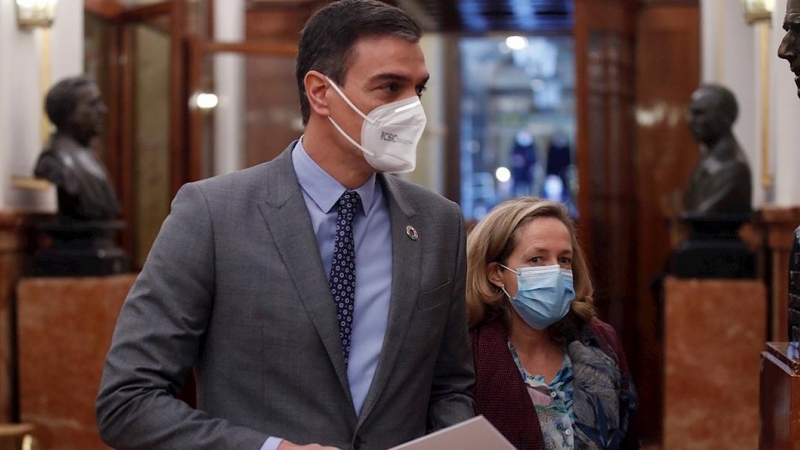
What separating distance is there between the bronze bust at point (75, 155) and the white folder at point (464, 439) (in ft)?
16.0

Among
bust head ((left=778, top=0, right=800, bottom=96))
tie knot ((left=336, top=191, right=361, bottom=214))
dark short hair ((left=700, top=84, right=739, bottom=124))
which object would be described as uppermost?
dark short hair ((left=700, top=84, right=739, bottom=124))

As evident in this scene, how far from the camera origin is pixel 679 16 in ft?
31.9

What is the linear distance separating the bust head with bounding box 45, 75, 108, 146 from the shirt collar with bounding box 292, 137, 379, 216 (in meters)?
4.64

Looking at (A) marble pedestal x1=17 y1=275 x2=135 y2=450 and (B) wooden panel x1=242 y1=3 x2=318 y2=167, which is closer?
(A) marble pedestal x1=17 y1=275 x2=135 y2=450

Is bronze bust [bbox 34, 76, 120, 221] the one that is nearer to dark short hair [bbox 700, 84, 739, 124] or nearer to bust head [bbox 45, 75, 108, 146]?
bust head [bbox 45, 75, 108, 146]

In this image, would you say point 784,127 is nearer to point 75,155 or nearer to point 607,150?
point 607,150

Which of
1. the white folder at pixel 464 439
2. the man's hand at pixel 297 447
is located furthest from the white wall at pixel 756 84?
the man's hand at pixel 297 447

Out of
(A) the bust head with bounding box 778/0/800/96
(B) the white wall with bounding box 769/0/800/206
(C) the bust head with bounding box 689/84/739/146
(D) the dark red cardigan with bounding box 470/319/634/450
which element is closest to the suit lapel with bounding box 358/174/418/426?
(D) the dark red cardigan with bounding box 470/319/634/450

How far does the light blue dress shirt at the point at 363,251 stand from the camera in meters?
2.26

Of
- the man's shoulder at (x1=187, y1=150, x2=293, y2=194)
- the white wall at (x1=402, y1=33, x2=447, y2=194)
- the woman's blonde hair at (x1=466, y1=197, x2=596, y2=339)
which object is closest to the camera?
the man's shoulder at (x1=187, y1=150, x2=293, y2=194)

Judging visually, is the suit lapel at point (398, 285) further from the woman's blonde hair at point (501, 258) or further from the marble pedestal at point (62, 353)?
the marble pedestal at point (62, 353)

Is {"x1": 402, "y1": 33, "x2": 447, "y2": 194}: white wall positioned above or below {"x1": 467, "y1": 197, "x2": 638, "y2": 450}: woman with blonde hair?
above

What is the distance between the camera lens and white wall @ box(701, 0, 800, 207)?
6133mm

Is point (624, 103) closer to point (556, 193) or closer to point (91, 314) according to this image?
point (91, 314)
